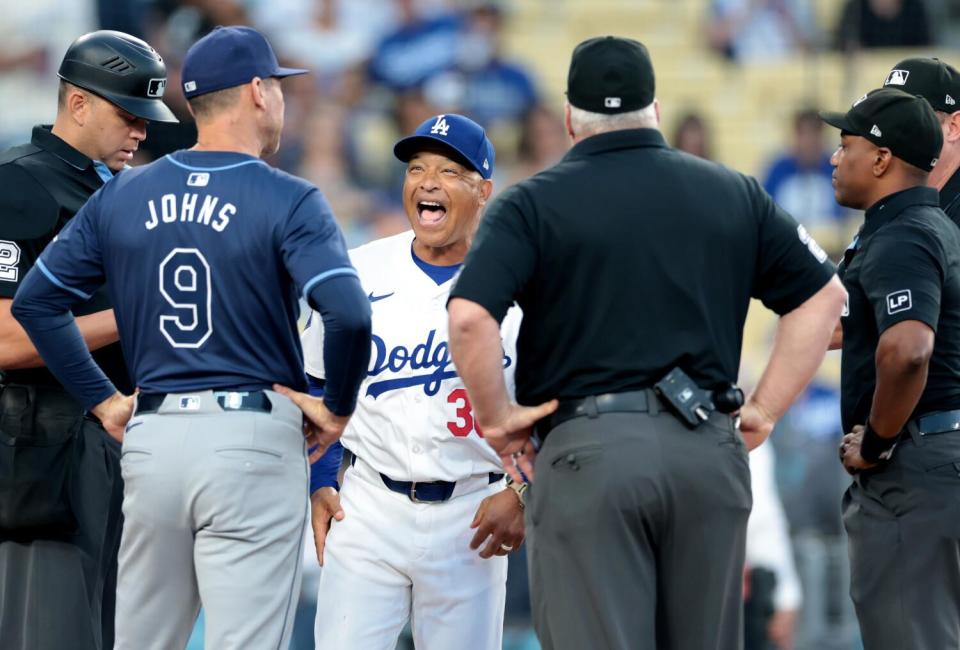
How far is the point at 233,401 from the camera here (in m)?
3.93

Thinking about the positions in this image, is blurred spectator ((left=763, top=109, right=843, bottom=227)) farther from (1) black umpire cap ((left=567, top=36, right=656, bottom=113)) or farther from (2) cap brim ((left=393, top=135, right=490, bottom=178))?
(1) black umpire cap ((left=567, top=36, right=656, bottom=113))

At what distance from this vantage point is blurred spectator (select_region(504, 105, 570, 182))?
458 inches

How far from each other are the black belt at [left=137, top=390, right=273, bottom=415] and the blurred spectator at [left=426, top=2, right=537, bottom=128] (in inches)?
304

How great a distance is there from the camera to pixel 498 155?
1164 centimetres

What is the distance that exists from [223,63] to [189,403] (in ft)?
3.11

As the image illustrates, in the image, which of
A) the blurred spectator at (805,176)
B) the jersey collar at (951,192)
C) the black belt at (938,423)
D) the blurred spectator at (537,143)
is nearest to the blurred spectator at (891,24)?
the blurred spectator at (805,176)

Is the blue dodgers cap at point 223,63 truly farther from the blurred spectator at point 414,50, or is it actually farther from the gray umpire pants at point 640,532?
the blurred spectator at point 414,50

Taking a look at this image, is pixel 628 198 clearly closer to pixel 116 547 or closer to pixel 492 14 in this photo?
pixel 116 547

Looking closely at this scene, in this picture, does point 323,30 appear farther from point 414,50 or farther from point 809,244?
point 809,244

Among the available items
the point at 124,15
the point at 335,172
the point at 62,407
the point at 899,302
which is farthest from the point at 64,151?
the point at 124,15

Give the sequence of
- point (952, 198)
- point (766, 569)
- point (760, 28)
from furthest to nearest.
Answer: point (760, 28) → point (766, 569) → point (952, 198)

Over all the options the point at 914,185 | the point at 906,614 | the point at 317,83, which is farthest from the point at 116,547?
the point at 317,83

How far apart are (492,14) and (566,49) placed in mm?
799

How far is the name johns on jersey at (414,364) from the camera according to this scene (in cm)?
463
